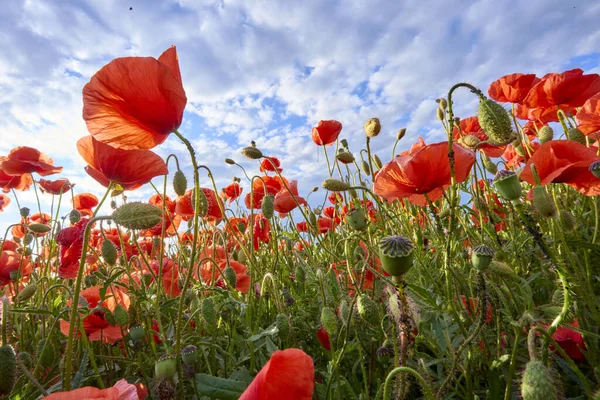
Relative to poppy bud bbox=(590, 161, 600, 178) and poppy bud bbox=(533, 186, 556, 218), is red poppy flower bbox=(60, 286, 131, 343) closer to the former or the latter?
poppy bud bbox=(533, 186, 556, 218)

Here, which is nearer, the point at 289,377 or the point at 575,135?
the point at 289,377

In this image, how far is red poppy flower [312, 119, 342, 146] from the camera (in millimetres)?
2953

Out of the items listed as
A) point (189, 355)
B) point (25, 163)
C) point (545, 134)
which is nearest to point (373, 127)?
point (545, 134)

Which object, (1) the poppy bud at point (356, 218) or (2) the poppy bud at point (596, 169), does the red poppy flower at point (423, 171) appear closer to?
(1) the poppy bud at point (356, 218)

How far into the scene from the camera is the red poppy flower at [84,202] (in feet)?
10.8

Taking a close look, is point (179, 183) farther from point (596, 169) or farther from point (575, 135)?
point (575, 135)

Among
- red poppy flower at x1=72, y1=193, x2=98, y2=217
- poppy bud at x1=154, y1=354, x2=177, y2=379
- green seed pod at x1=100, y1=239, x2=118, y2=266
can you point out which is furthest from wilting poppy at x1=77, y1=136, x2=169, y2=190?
red poppy flower at x1=72, y1=193, x2=98, y2=217

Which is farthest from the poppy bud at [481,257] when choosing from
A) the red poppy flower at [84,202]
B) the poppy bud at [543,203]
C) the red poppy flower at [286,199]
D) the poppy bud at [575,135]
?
the red poppy flower at [84,202]

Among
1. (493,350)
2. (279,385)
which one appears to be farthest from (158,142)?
(493,350)

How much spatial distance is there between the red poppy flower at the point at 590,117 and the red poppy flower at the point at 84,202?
3.31 m

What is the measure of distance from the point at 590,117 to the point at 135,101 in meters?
1.91

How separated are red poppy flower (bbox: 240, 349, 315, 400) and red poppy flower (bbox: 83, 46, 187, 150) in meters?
0.79

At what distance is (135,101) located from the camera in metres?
1.16

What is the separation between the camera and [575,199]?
2.65 m
